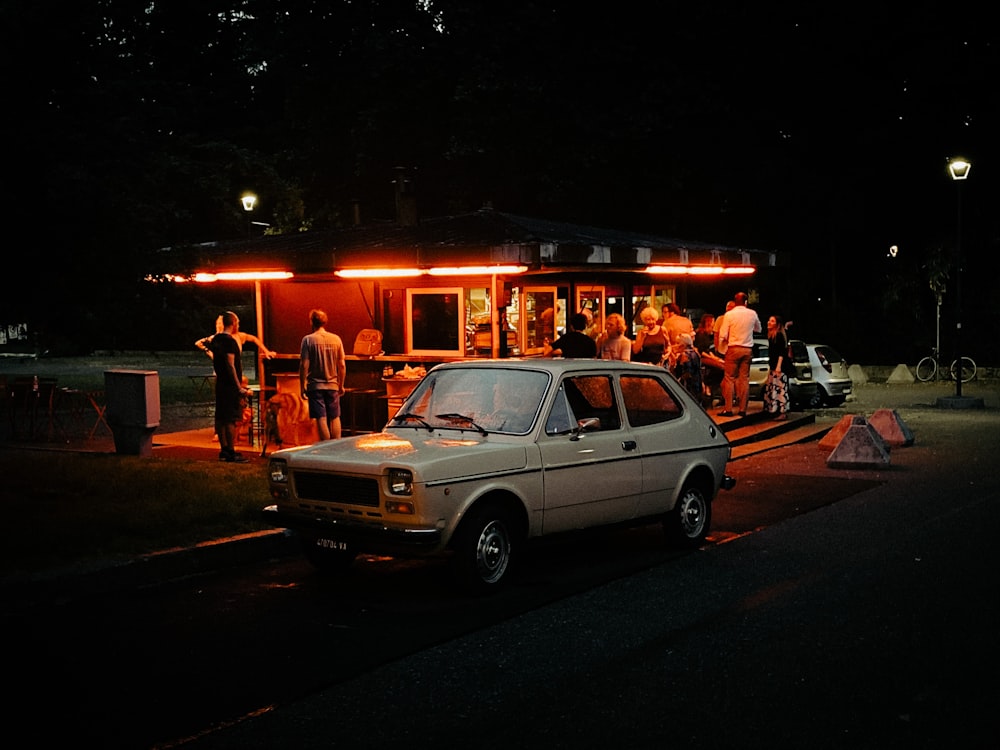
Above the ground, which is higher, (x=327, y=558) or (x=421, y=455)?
(x=421, y=455)

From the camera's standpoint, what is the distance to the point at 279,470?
9180 millimetres

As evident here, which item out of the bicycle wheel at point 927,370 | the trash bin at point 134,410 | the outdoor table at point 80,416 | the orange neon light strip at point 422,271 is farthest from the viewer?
the bicycle wheel at point 927,370

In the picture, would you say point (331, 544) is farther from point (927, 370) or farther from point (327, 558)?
point (927, 370)

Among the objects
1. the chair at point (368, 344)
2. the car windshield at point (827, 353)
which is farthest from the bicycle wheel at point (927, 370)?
the chair at point (368, 344)

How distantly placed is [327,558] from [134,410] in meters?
8.02

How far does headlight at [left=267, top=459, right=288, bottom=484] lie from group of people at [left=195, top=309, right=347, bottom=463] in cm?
641

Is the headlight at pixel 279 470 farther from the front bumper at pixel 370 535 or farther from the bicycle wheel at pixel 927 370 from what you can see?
the bicycle wheel at pixel 927 370

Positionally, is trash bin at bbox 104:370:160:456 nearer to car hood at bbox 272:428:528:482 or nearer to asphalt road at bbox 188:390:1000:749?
car hood at bbox 272:428:528:482

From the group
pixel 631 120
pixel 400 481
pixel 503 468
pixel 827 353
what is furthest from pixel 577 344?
pixel 631 120

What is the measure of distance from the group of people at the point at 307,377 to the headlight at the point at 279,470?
6411mm

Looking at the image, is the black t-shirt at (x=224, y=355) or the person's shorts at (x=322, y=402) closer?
the black t-shirt at (x=224, y=355)

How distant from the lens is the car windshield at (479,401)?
30.7ft

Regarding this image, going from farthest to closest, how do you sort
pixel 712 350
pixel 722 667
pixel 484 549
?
1. pixel 712 350
2. pixel 484 549
3. pixel 722 667

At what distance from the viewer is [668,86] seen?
122ft
